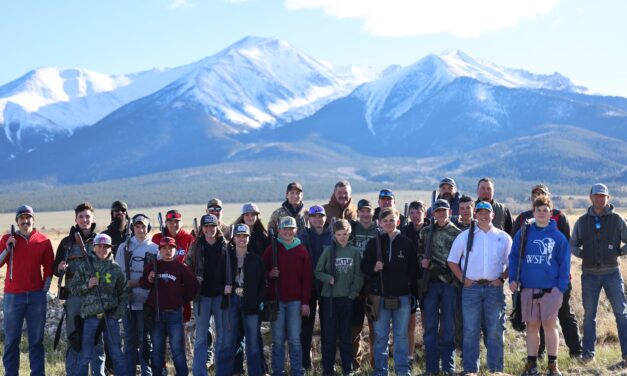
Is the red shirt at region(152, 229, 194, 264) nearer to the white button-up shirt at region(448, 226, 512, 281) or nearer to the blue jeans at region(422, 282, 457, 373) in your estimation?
the blue jeans at region(422, 282, 457, 373)

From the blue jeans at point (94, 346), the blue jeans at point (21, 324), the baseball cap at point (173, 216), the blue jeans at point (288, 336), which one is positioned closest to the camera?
the blue jeans at point (94, 346)

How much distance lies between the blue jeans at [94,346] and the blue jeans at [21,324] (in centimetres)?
82

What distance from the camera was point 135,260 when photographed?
9875 mm

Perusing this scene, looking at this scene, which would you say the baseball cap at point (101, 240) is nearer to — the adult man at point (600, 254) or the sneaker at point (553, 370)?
the sneaker at point (553, 370)

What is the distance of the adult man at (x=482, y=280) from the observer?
905 centimetres

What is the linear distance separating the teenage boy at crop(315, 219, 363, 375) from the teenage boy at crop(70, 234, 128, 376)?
2.79 m

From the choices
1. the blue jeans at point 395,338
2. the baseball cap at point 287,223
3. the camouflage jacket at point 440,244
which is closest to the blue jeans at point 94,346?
the baseball cap at point 287,223

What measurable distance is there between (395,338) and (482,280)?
1.44m

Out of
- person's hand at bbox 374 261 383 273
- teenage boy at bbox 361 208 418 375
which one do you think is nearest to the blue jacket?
teenage boy at bbox 361 208 418 375

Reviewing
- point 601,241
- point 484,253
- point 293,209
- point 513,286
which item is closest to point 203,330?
point 293,209

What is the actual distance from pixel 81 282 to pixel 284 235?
284cm

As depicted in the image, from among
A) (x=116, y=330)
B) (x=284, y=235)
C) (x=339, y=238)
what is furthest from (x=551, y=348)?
(x=116, y=330)

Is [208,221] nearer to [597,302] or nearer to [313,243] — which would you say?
[313,243]

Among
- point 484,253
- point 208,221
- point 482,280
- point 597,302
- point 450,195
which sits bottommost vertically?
point 597,302
